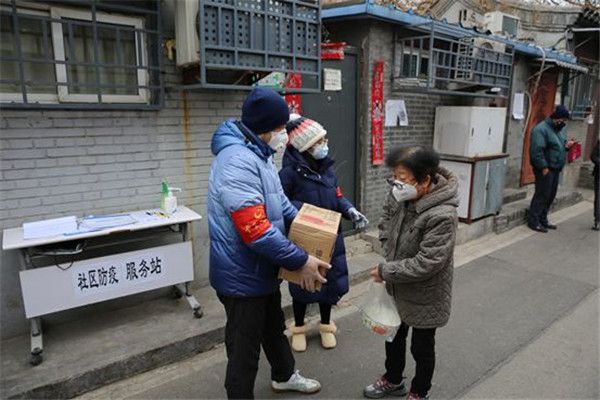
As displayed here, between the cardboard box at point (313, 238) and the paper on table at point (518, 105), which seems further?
the paper on table at point (518, 105)

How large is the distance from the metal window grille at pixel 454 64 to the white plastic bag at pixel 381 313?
363 cm

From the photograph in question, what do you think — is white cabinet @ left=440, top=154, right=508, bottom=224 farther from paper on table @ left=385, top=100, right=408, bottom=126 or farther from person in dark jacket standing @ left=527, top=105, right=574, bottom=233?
paper on table @ left=385, top=100, right=408, bottom=126

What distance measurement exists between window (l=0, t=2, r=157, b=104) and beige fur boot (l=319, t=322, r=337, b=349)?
2.27 metres

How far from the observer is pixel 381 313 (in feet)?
8.09

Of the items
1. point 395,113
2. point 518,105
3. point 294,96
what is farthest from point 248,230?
point 518,105

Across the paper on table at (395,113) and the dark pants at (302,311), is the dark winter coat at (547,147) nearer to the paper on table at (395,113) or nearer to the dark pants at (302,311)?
the paper on table at (395,113)

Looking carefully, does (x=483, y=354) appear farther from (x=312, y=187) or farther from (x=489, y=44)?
(x=489, y=44)

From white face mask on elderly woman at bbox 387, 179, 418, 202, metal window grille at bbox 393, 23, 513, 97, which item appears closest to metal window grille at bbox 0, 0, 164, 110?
white face mask on elderly woman at bbox 387, 179, 418, 202

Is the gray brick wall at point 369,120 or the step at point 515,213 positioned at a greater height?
the gray brick wall at point 369,120

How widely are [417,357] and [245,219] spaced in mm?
1247

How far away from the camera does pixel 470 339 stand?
3539 mm

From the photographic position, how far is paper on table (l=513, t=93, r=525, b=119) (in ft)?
25.8

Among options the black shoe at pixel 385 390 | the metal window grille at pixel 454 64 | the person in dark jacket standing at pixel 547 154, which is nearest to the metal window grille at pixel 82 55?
the black shoe at pixel 385 390

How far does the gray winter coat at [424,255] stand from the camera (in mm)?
2189
